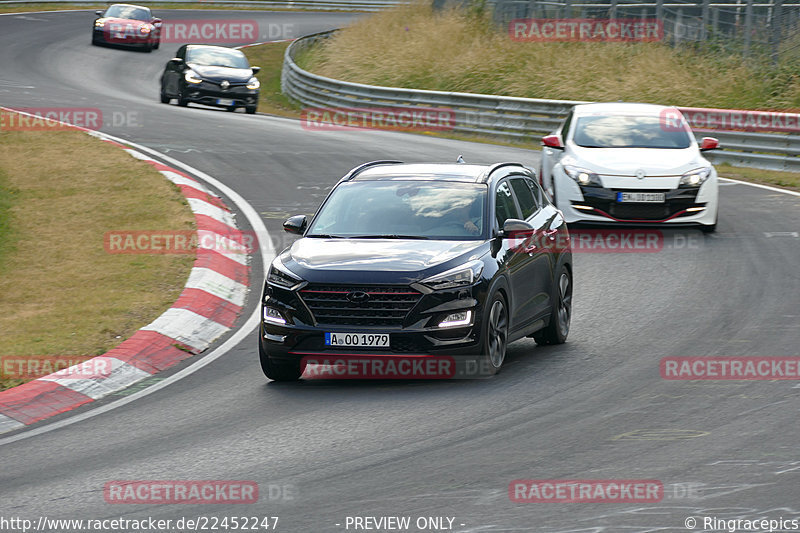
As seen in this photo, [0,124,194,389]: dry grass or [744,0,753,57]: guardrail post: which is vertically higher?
[0,124,194,389]: dry grass

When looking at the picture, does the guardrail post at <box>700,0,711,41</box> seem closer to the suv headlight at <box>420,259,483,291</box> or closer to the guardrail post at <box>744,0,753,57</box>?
the guardrail post at <box>744,0,753,57</box>

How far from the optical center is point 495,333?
9492mm

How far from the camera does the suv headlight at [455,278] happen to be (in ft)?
29.7

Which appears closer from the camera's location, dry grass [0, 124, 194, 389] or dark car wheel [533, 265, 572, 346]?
dark car wheel [533, 265, 572, 346]

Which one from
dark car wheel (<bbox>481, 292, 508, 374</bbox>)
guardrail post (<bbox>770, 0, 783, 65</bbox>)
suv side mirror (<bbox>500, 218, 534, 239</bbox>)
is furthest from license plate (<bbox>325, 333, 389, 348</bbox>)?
guardrail post (<bbox>770, 0, 783, 65</bbox>)

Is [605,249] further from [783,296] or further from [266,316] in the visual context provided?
[266,316]

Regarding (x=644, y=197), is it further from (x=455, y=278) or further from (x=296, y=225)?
(x=455, y=278)

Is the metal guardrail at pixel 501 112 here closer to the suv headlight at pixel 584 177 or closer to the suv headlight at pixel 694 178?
the suv headlight at pixel 694 178

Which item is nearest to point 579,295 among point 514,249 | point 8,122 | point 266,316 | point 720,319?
point 720,319

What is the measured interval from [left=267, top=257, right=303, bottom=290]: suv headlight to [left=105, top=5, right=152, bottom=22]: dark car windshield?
42.9 meters

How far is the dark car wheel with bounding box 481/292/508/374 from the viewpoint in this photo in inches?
365

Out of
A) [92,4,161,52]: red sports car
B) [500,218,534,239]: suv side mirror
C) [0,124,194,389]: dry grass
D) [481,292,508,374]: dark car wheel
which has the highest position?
[500,218,534,239]: suv side mirror

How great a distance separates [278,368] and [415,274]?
1.34 m

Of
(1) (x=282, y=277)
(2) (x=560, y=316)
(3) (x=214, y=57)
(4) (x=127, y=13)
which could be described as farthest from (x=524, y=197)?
(4) (x=127, y=13)
